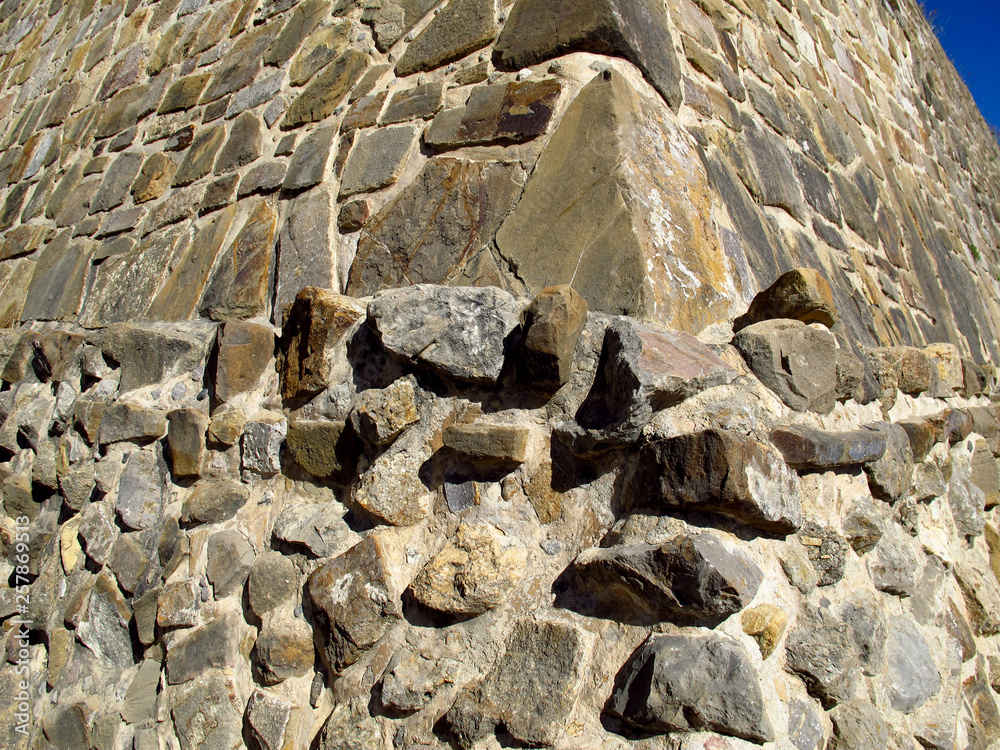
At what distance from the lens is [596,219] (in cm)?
150

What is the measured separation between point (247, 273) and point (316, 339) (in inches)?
22.3

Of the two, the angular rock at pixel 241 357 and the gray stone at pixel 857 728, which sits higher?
the angular rock at pixel 241 357

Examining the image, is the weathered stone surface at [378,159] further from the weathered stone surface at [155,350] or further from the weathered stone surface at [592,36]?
the weathered stone surface at [155,350]

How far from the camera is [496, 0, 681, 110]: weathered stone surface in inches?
68.2

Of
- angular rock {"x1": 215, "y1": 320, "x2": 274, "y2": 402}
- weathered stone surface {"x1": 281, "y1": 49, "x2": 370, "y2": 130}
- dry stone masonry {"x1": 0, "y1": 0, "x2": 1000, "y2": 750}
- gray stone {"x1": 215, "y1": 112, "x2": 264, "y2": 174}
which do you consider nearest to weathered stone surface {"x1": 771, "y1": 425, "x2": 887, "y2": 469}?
dry stone masonry {"x1": 0, "y1": 0, "x2": 1000, "y2": 750}

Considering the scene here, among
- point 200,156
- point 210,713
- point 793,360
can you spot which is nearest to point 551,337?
point 793,360

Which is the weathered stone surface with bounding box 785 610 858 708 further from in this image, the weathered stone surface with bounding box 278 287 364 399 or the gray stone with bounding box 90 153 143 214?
the gray stone with bounding box 90 153 143 214

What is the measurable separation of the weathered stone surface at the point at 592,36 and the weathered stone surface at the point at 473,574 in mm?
1222

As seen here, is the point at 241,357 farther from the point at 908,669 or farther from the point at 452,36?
the point at 908,669

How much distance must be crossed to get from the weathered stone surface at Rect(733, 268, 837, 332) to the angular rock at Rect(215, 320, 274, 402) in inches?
45.1

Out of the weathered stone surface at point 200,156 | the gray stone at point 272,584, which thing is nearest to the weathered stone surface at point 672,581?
the gray stone at point 272,584

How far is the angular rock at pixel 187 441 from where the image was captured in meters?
1.71

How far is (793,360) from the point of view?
4.42 feet

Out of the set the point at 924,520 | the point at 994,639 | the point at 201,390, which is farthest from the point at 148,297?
the point at 994,639
